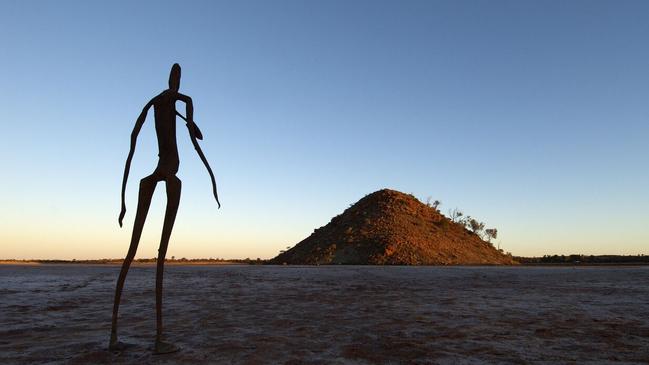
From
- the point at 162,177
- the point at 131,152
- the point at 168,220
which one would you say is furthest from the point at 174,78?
the point at 168,220

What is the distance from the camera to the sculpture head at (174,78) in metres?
4.74

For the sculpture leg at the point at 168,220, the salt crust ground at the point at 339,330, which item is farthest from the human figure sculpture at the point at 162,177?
the salt crust ground at the point at 339,330

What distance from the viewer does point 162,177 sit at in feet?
13.8

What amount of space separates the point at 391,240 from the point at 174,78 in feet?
118

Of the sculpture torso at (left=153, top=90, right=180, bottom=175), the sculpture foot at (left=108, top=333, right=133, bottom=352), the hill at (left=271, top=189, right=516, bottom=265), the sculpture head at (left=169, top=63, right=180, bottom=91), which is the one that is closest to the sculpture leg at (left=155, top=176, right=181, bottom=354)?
the sculpture torso at (left=153, top=90, right=180, bottom=175)

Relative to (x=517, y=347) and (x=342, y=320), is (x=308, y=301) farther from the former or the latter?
(x=517, y=347)

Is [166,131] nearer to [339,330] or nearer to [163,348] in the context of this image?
[163,348]

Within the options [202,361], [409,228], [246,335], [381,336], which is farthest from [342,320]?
[409,228]

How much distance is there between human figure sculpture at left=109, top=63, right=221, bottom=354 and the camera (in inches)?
158

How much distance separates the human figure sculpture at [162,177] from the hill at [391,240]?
32200mm

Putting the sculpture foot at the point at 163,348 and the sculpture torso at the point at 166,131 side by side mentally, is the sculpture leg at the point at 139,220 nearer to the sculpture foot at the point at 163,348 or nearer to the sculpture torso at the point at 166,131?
the sculpture torso at the point at 166,131

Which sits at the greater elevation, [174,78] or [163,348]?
[174,78]

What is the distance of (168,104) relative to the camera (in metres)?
4.58

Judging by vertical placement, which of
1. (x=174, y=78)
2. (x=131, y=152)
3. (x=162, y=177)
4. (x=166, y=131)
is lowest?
(x=162, y=177)
